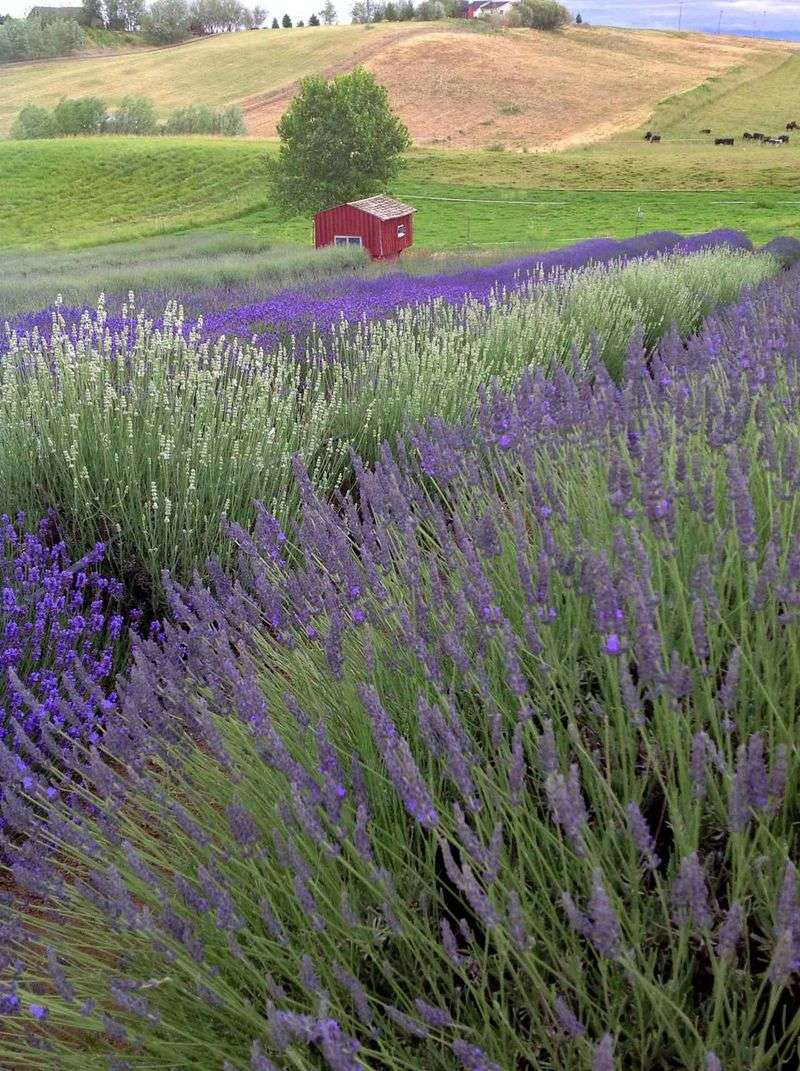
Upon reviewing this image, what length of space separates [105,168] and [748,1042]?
1552 inches

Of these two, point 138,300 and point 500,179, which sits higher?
point 500,179

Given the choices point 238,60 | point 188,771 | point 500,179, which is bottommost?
point 188,771

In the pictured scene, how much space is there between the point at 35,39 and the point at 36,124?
3243 cm

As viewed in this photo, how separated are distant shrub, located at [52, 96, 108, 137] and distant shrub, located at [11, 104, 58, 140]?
321mm

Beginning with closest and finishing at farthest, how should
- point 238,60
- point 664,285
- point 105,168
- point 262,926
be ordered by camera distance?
point 262,926, point 664,285, point 105,168, point 238,60

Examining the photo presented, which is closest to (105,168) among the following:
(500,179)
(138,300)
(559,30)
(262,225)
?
(262,225)

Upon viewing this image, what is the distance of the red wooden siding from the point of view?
19.3 metres

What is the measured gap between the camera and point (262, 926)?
1.44 m

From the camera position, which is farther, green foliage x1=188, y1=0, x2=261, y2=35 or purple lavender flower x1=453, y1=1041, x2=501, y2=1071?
green foliage x1=188, y1=0, x2=261, y2=35

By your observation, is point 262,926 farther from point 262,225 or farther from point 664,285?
point 262,225

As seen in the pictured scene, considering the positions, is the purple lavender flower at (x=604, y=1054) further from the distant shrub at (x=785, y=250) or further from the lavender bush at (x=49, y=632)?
the distant shrub at (x=785, y=250)

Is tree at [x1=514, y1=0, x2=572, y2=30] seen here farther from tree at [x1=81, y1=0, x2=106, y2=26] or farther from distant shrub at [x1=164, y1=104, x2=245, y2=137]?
tree at [x1=81, y1=0, x2=106, y2=26]

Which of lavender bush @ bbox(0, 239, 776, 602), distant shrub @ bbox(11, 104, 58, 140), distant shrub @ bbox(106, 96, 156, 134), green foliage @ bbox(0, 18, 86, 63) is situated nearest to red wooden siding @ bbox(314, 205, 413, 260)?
lavender bush @ bbox(0, 239, 776, 602)

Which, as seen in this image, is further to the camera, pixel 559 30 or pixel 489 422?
pixel 559 30
